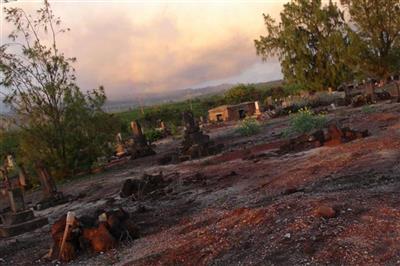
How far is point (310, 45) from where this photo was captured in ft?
149

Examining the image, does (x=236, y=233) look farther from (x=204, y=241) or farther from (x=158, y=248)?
(x=158, y=248)

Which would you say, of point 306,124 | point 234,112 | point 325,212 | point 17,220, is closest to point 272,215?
point 325,212

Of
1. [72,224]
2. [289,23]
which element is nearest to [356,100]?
[289,23]

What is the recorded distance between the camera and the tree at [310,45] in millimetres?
43781

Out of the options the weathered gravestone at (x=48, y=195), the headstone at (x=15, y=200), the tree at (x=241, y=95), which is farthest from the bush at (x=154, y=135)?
the tree at (x=241, y=95)

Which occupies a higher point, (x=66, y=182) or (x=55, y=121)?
(x=55, y=121)

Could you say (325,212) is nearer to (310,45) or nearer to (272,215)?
(272,215)

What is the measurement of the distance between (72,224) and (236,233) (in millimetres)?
3488

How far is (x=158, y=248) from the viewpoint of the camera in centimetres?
766

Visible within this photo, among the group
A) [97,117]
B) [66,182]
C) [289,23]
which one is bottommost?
[66,182]

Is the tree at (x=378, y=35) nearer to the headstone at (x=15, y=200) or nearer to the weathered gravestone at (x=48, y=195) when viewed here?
the weathered gravestone at (x=48, y=195)

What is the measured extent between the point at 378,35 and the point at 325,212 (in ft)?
121

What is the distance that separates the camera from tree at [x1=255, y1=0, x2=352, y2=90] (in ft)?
144

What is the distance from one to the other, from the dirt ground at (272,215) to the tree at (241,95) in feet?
165
